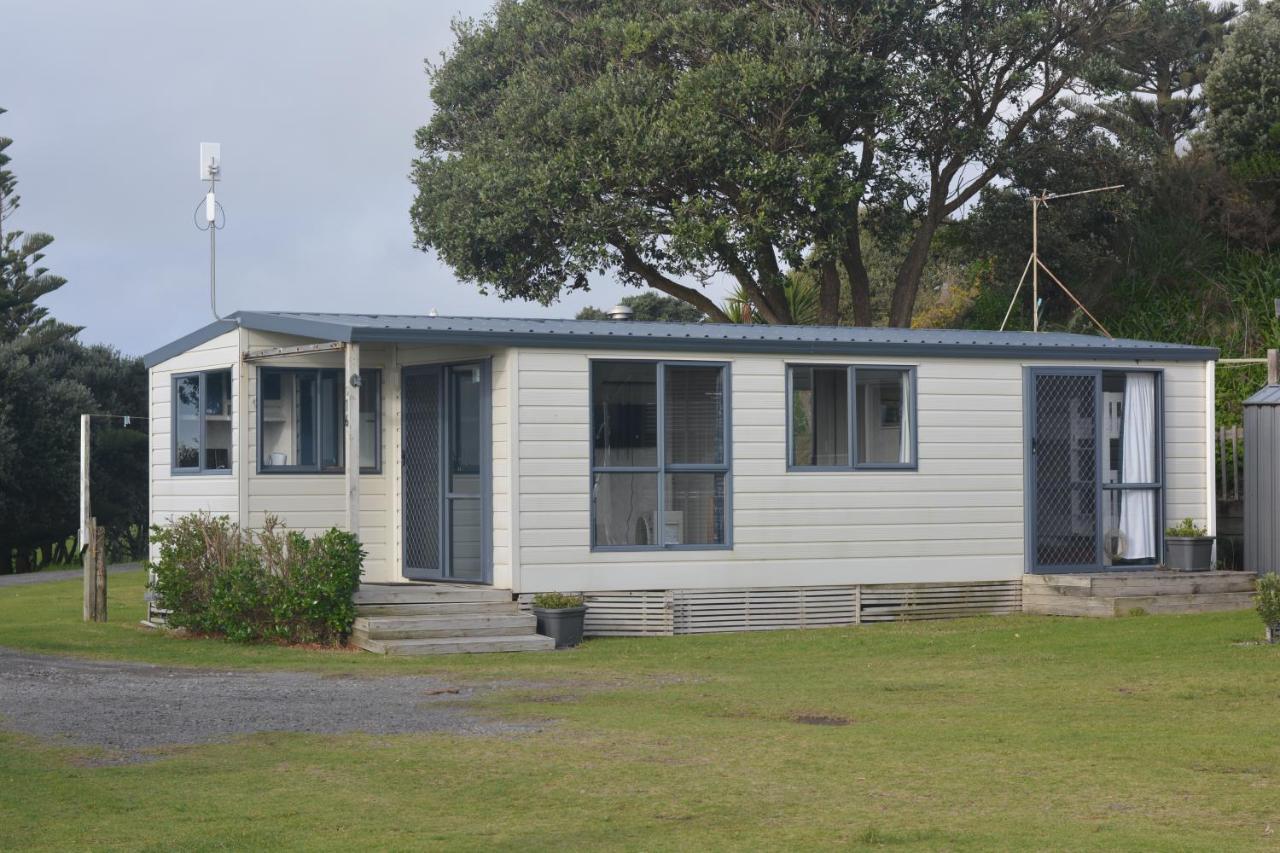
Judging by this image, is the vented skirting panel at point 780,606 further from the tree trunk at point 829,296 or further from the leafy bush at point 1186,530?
the tree trunk at point 829,296

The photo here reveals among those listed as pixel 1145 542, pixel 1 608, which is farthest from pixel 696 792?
pixel 1 608

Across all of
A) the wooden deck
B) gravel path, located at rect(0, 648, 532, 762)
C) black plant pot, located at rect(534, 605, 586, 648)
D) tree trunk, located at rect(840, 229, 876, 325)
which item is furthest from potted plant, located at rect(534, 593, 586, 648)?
tree trunk, located at rect(840, 229, 876, 325)

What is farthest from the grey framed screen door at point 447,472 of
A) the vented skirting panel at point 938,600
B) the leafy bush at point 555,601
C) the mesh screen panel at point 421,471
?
the vented skirting panel at point 938,600

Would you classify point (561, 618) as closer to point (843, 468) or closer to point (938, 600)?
point (843, 468)

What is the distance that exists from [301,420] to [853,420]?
4.84m

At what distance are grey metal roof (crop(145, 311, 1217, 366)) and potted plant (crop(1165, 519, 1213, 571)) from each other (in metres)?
1.70

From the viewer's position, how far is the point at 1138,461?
1575 centimetres

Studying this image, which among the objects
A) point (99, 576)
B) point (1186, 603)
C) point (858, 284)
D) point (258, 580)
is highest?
point (858, 284)

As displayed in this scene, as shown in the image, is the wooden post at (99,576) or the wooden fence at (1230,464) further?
the wooden fence at (1230,464)

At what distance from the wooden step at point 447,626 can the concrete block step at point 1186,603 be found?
5403mm

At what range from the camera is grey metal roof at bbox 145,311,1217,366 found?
13.2 m

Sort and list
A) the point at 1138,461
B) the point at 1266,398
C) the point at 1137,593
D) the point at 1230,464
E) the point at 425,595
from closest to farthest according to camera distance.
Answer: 1. the point at 425,595
2. the point at 1137,593
3. the point at 1138,461
4. the point at 1266,398
5. the point at 1230,464

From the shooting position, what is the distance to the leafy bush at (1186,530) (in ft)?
51.5

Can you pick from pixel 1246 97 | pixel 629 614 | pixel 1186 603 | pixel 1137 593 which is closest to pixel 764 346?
pixel 629 614
